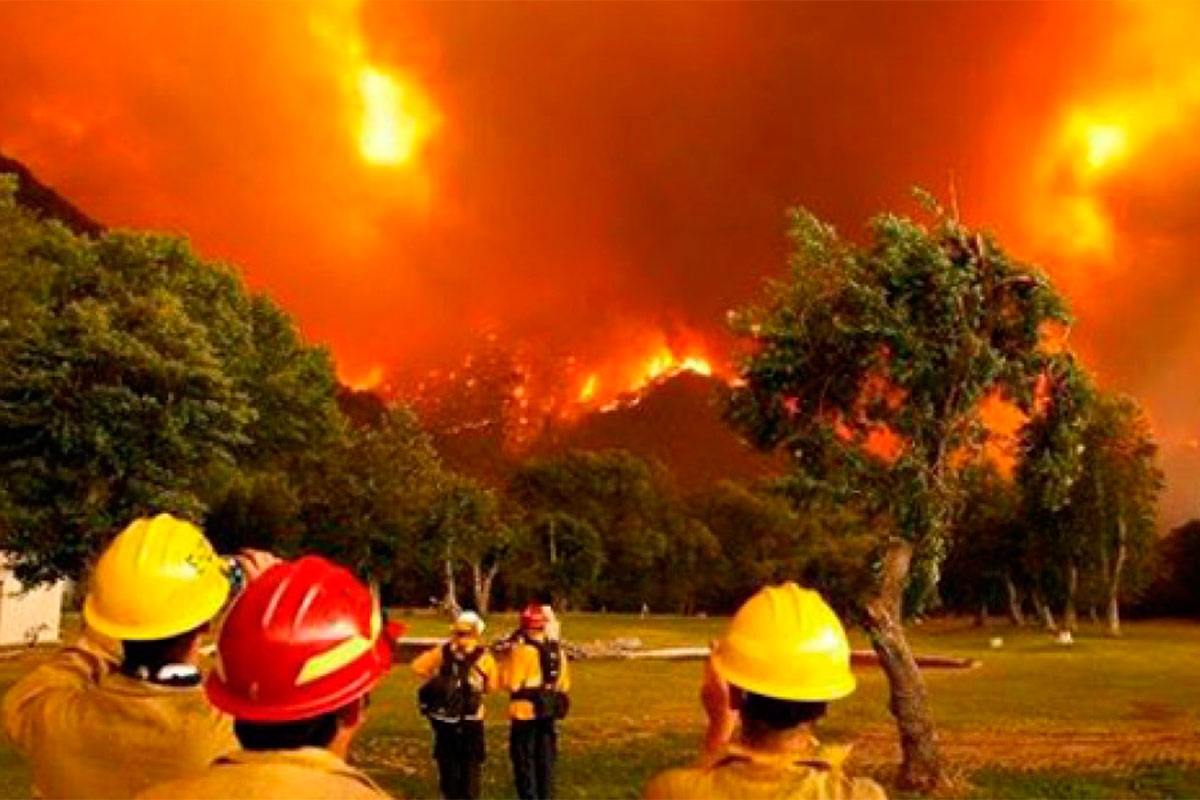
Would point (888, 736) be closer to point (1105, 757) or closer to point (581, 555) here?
point (1105, 757)

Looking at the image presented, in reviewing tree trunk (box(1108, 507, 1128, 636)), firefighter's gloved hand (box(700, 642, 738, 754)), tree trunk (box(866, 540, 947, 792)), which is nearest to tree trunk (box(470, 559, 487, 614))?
tree trunk (box(1108, 507, 1128, 636))

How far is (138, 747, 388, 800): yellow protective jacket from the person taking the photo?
351 centimetres

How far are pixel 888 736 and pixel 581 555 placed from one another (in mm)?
79819

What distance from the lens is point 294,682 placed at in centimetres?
374

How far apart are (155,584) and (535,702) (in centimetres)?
1246

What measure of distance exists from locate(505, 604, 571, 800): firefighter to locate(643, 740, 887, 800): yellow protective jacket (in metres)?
12.8

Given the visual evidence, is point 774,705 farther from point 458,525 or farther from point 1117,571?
point 1117,571

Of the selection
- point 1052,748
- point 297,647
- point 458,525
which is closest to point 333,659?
point 297,647

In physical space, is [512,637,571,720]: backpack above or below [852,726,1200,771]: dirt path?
above

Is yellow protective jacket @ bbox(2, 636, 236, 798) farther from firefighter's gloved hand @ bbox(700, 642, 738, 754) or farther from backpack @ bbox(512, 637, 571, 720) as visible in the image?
backpack @ bbox(512, 637, 571, 720)

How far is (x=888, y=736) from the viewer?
2845 centimetres

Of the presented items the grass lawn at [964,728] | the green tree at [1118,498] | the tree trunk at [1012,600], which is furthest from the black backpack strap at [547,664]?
the tree trunk at [1012,600]

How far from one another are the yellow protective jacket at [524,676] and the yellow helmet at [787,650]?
12.4 metres

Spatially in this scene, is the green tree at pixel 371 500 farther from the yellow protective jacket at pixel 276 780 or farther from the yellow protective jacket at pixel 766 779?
the yellow protective jacket at pixel 276 780
